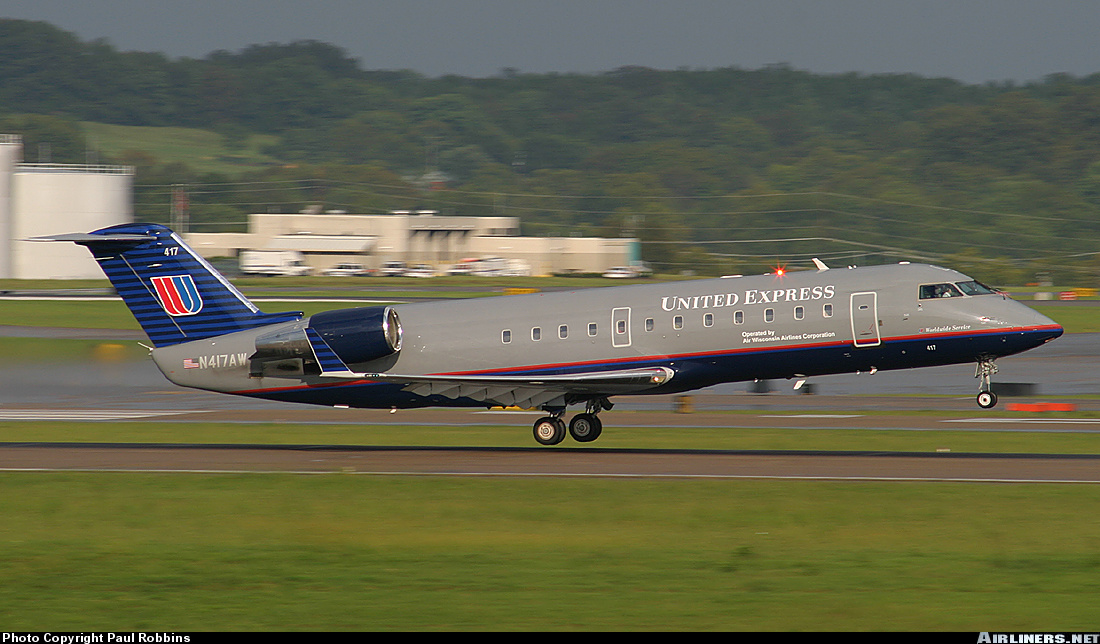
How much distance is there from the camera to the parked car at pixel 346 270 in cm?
12406

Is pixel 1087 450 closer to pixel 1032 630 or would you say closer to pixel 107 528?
pixel 1032 630

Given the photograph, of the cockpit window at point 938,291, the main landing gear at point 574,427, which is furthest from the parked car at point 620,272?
the cockpit window at point 938,291

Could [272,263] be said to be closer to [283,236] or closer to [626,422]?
[283,236]

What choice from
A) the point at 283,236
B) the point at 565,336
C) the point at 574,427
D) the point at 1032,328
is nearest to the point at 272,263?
the point at 283,236

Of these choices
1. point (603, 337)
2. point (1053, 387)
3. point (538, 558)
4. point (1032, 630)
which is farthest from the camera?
point (1053, 387)

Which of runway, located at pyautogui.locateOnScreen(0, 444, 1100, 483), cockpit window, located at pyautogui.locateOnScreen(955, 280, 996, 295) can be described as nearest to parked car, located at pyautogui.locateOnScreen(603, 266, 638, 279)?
cockpit window, located at pyautogui.locateOnScreen(955, 280, 996, 295)

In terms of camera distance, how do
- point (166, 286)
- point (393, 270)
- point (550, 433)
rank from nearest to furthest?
1. point (550, 433)
2. point (166, 286)
3. point (393, 270)

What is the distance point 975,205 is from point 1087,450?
A: 171m

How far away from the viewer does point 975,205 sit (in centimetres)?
18500

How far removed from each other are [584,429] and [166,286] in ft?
33.2

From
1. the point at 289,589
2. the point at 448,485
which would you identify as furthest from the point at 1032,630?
the point at 448,485

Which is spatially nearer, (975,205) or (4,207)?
(4,207)

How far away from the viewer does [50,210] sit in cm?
11450

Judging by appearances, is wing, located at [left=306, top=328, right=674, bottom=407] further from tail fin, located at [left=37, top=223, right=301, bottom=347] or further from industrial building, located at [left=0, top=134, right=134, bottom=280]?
industrial building, located at [left=0, top=134, right=134, bottom=280]
